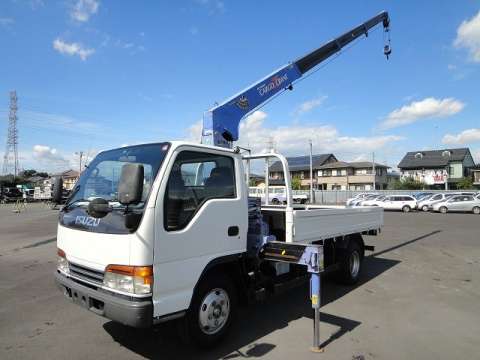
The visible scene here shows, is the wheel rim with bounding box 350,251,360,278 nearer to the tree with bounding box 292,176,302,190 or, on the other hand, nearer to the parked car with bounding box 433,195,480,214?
the parked car with bounding box 433,195,480,214

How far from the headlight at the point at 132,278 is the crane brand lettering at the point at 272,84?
6.16 m

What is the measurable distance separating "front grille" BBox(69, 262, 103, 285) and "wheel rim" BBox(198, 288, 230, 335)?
1084mm

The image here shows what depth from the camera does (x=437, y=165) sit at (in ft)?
215

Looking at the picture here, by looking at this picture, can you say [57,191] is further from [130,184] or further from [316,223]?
[316,223]

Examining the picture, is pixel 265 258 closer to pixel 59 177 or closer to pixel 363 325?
pixel 363 325

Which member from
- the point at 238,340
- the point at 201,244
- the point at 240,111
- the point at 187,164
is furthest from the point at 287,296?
the point at 240,111

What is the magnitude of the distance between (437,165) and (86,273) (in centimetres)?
7197

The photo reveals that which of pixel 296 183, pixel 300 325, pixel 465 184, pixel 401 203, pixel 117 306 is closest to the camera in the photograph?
pixel 117 306

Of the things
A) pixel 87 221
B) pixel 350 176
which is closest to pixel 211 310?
pixel 87 221

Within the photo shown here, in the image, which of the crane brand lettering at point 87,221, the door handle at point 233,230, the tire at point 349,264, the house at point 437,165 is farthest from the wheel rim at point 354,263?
the house at point 437,165

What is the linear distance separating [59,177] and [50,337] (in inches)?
77.5

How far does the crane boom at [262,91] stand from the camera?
7.31m

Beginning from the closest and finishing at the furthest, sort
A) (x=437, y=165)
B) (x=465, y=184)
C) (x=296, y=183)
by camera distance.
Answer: (x=465, y=184), (x=437, y=165), (x=296, y=183)

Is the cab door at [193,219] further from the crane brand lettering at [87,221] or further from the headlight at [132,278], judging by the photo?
the crane brand lettering at [87,221]
